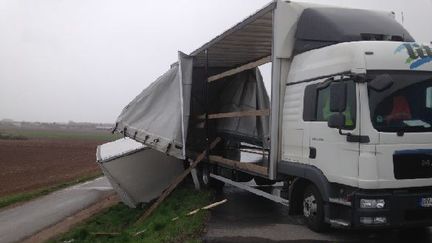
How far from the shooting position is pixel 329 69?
725 centimetres

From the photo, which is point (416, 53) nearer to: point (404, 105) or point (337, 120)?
point (404, 105)

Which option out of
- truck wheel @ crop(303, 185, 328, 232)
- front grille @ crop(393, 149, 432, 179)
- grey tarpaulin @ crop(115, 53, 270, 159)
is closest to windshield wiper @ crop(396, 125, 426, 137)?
front grille @ crop(393, 149, 432, 179)

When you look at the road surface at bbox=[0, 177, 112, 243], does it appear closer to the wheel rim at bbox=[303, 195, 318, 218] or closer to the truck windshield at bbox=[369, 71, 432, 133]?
the wheel rim at bbox=[303, 195, 318, 218]

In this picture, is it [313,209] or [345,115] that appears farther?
[313,209]

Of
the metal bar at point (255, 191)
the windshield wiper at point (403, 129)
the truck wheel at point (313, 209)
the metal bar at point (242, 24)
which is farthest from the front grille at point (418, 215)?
the metal bar at point (242, 24)

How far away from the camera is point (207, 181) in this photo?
1312 cm

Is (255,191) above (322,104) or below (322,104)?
below

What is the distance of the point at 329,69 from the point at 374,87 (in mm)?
961

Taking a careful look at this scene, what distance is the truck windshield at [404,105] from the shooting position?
6.56 metres

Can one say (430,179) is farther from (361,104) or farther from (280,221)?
(280,221)

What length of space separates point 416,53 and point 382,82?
2.98 ft

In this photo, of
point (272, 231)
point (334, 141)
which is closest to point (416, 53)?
point (334, 141)

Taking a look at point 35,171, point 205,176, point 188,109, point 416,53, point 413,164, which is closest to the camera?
point 413,164

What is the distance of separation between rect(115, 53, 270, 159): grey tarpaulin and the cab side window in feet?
10.3
